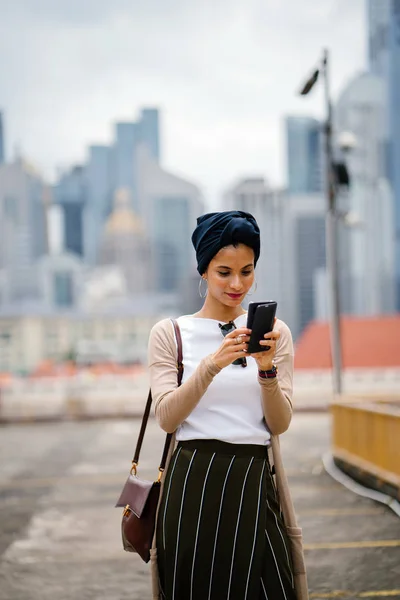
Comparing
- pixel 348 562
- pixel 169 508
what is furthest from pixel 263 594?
pixel 348 562

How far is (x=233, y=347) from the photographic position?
251 cm

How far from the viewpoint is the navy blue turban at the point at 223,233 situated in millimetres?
2713

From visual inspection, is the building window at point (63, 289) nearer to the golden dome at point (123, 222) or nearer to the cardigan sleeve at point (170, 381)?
the golden dome at point (123, 222)

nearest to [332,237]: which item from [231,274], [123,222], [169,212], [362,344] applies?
[231,274]

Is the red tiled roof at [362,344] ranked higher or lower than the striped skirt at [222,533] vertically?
lower

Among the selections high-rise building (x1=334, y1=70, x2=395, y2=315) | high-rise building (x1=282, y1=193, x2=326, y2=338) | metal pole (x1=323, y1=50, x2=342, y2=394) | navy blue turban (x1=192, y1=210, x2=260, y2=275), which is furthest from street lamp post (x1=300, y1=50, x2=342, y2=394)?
high-rise building (x1=282, y1=193, x2=326, y2=338)

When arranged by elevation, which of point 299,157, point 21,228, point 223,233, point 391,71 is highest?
point 391,71

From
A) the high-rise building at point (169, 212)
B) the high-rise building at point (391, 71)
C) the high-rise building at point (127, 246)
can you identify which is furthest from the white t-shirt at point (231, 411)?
the high-rise building at point (169, 212)

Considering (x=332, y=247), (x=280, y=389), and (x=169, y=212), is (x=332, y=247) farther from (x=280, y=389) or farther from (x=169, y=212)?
(x=169, y=212)

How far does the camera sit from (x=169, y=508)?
2680 millimetres

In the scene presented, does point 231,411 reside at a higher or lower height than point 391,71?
lower

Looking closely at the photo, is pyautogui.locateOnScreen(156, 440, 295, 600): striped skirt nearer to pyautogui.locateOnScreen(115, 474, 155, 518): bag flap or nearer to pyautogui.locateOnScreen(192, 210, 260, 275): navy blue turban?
pyautogui.locateOnScreen(115, 474, 155, 518): bag flap

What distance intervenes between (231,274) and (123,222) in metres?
161

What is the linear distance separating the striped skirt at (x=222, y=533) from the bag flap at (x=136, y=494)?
0.57ft
